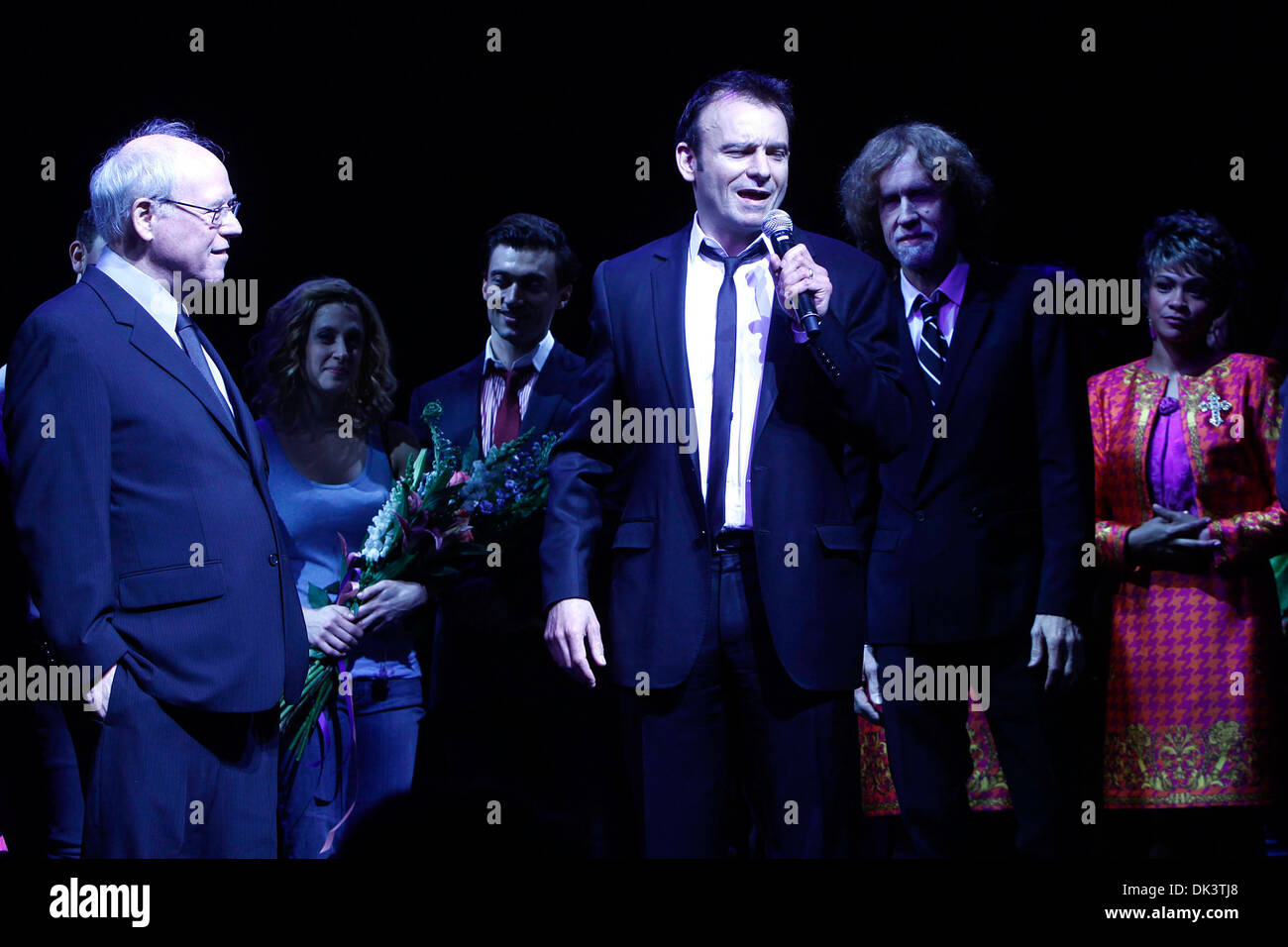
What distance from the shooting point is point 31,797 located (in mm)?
3842

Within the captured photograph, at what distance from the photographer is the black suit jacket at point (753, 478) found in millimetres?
2385

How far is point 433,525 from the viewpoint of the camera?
3264mm

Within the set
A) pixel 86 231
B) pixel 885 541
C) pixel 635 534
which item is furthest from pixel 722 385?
pixel 86 231

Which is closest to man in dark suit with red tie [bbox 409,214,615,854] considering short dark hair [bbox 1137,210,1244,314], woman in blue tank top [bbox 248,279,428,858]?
woman in blue tank top [bbox 248,279,428,858]

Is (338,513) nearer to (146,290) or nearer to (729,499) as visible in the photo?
(146,290)

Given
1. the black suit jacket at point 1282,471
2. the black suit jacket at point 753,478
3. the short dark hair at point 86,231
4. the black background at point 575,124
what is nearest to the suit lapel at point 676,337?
the black suit jacket at point 753,478

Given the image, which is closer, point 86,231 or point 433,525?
point 433,525

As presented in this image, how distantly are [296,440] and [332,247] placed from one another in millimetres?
766

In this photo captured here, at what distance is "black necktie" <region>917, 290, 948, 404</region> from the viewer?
10.2 ft

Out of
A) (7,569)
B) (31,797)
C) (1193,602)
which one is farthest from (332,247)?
(1193,602)

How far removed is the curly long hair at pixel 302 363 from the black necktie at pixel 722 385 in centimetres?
128

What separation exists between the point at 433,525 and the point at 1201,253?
2.06 m

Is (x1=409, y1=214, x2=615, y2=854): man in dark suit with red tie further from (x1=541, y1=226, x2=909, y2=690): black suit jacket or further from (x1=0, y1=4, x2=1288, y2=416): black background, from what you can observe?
(x1=541, y1=226, x2=909, y2=690): black suit jacket
